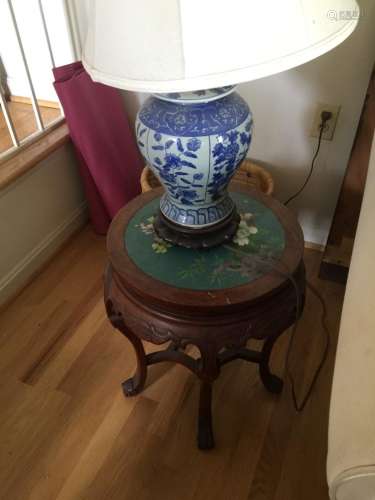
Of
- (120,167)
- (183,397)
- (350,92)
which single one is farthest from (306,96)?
(183,397)

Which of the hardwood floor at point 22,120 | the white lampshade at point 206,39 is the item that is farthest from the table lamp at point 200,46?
the hardwood floor at point 22,120

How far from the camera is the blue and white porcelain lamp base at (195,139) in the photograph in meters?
0.65

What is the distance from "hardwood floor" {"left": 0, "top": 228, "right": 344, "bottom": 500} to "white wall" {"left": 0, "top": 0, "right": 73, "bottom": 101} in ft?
2.77

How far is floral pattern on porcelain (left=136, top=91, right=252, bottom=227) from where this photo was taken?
0.65 m

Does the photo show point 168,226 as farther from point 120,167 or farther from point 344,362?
point 120,167

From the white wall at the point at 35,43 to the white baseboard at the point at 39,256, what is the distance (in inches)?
18.0

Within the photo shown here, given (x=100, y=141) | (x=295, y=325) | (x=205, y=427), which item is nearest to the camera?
(x=205, y=427)

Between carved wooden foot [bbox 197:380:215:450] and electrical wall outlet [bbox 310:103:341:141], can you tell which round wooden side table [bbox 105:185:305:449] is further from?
electrical wall outlet [bbox 310:103:341:141]

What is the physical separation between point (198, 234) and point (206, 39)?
38 cm

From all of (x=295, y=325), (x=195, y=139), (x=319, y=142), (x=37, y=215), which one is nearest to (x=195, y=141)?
(x=195, y=139)

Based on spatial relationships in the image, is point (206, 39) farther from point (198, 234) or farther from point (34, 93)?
point (34, 93)

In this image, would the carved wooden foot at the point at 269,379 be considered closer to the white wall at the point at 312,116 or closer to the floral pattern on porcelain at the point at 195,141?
the floral pattern on porcelain at the point at 195,141

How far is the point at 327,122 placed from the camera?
4.01 feet

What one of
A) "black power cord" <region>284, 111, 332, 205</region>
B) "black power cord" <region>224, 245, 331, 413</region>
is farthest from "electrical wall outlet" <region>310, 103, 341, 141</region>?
"black power cord" <region>224, 245, 331, 413</region>
